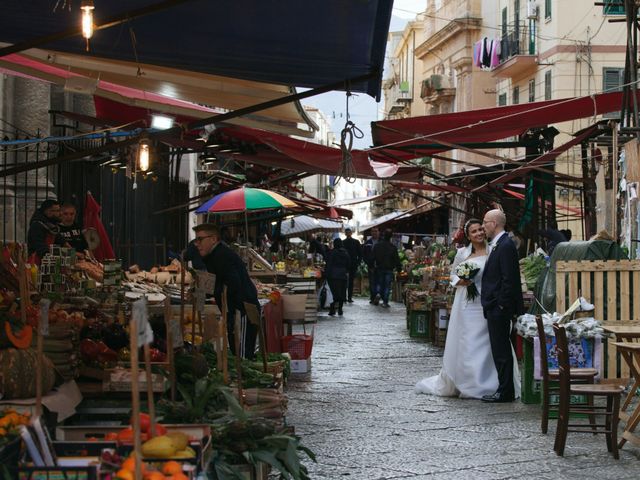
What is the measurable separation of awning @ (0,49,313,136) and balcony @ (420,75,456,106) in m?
43.5

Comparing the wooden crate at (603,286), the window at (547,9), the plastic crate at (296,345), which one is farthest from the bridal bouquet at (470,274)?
the window at (547,9)

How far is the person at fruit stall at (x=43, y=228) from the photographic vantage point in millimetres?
11375

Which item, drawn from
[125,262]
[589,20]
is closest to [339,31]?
[125,262]

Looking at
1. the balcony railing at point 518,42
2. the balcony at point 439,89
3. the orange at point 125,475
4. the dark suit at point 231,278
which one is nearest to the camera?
the orange at point 125,475

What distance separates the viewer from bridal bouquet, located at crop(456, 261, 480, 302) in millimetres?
11719

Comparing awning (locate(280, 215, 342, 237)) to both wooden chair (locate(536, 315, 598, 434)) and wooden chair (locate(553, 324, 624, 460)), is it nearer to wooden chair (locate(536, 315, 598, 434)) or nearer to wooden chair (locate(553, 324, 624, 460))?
wooden chair (locate(536, 315, 598, 434))

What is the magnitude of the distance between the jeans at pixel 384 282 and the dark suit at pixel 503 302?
16928 millimetres

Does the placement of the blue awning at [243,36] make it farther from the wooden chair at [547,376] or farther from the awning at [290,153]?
the awning at [290,153]

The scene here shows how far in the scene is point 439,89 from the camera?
53812mm

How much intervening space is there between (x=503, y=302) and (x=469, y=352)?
30.0 inches

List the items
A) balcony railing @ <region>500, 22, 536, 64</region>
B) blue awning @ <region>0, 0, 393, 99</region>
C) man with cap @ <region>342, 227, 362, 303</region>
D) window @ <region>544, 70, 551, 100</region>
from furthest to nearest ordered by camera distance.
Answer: balcony railing @ <region>500, 22, 536, 64</region>
window @ <region>544, 70, 551, 100</region>
man with cap @ <region>342, 227, 362, 303</region>
blue awning @ <region>0, 0, 393, 99</region>

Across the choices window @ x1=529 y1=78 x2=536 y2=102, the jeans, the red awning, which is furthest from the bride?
window @ x1=529 y1=78 x2=536 y2=102

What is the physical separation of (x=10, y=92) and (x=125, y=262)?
17.1 ft

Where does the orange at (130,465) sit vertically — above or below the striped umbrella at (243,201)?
below
